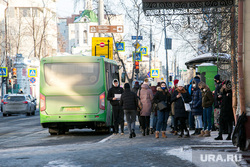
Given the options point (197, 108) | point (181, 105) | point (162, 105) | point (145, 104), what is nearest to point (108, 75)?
point (145, 104)

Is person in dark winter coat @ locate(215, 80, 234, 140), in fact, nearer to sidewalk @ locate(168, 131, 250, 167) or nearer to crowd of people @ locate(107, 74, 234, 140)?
crowd of people @ locate(107, 74, 234, 140)

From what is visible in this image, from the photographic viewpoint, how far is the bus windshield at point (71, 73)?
1872cm

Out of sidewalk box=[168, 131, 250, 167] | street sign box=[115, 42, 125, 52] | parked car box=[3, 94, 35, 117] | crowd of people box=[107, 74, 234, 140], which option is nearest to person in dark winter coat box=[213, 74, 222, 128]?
crowd of people box=[107, 74, 234, 140]

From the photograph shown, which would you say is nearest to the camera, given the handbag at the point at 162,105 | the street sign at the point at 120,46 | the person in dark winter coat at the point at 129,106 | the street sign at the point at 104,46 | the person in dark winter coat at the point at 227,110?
the person in dark winter coat at the point at 227,110

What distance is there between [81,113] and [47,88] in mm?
1400

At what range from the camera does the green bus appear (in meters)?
18.5

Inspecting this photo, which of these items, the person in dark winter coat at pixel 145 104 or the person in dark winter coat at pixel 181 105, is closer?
the person in dark winter coat at pixel 181 105

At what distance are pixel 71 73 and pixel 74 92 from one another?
70 cm

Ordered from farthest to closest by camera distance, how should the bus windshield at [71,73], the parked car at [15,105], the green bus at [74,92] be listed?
the parked car at [15,105] < the bus windshield at [71,73] < the green bus at [74,92]

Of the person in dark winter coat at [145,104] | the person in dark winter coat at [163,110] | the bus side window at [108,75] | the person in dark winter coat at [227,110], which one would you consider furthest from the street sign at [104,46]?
the person in dark winter coat at [227,110]

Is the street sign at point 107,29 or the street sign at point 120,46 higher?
the street sign at point 107,29

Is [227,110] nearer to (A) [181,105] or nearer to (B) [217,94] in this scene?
(B) [217,94]

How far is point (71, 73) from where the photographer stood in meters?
18.8

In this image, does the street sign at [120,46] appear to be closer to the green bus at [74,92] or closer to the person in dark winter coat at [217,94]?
the green bus at [74,92]
